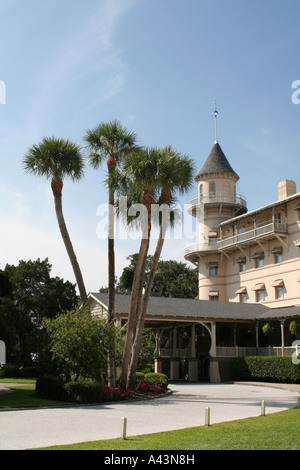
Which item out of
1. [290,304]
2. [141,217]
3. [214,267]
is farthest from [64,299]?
[141,217]

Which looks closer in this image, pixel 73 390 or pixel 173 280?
pixel 73 390

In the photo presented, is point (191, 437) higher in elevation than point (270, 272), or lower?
lower

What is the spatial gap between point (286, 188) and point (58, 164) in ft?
85.6

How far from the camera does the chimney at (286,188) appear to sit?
4456 cm

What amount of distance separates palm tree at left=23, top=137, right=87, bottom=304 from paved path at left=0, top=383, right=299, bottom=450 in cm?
756

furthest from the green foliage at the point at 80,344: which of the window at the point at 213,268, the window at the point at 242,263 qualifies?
the window at the point at 213,268

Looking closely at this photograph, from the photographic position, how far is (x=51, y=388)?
65.4ft

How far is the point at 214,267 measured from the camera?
163 feet

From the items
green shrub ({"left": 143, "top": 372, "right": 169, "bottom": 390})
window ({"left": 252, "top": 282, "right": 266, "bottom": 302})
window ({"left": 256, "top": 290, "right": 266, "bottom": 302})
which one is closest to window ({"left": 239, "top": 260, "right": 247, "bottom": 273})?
window ({"left": 252, "top": 282, "right": 266, "bottom": 302})

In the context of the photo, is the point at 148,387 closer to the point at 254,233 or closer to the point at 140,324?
the point at 140,324

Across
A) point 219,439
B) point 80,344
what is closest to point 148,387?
point 80,344
